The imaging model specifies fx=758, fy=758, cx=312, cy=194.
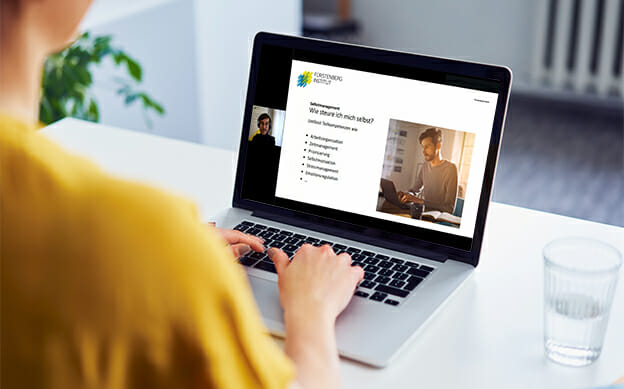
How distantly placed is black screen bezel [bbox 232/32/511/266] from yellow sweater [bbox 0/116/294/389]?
23.3 inches

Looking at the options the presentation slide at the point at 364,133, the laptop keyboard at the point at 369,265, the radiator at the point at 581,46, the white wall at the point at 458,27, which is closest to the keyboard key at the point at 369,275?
the laptop keyboard at the point at 369,265

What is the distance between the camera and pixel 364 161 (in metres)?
1.03

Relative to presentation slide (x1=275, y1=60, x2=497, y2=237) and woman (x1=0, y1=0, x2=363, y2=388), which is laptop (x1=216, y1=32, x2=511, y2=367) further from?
woman (x1=0, y1=0, x2=363, y2=388)

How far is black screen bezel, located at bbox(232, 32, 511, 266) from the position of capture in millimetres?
959

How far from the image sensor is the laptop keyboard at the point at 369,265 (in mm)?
915

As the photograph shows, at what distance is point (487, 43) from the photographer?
12.7 feet

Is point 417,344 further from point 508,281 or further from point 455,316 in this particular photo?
point 508,281

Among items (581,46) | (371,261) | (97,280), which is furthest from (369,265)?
(581,46)

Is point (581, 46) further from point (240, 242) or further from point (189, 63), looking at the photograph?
point (240, 242)

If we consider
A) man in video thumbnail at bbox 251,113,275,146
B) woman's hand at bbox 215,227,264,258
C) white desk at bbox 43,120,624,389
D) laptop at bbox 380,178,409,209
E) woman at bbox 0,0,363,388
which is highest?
woman at bbox 0,0,363,388

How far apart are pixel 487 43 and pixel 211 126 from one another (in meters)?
1.77

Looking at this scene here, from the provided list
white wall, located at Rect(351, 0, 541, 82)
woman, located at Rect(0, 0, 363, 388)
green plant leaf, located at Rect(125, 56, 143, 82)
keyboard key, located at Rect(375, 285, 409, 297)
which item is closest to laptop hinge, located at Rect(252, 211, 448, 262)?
keyboard key, located at Rect(375, 285, 409, 297)

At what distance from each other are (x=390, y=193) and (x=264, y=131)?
0.22 meters

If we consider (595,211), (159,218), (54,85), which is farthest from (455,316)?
(595,211)
